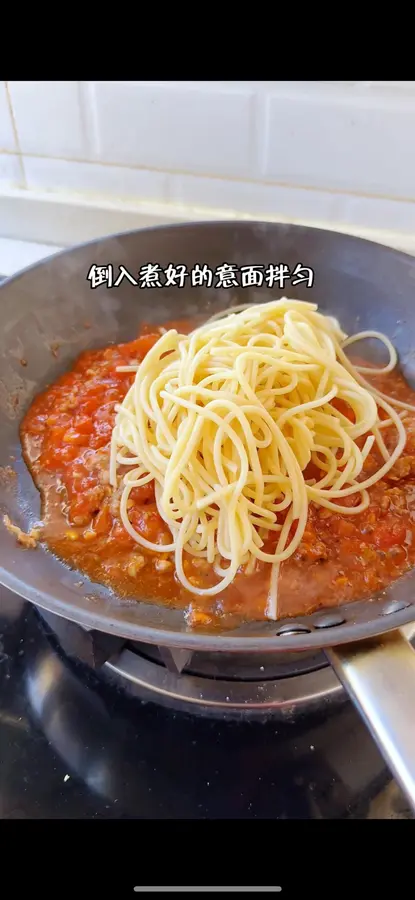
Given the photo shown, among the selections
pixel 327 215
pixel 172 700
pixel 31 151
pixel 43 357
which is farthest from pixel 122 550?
pixel 31 151

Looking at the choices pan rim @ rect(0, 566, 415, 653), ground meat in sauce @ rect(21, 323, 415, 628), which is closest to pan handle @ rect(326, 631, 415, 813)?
pan rim @ rect(0, 566, 415, 653)

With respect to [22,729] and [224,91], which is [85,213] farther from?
[22,729]

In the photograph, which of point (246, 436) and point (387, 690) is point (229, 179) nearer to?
point (246, 436)

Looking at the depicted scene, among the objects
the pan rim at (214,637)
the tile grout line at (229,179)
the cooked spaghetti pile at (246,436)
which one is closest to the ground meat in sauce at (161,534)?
the cooked spaghetti pile at (246,436)

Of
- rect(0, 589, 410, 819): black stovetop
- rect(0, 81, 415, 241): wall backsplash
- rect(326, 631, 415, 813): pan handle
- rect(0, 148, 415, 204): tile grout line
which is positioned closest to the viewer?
rect(326, 631, 415, 813): pan handle

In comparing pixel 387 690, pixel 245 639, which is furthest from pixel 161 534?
pixel 387 690

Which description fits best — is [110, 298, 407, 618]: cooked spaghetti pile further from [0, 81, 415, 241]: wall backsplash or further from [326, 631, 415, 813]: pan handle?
[0, 81, 415, 241]: wall backsplash
